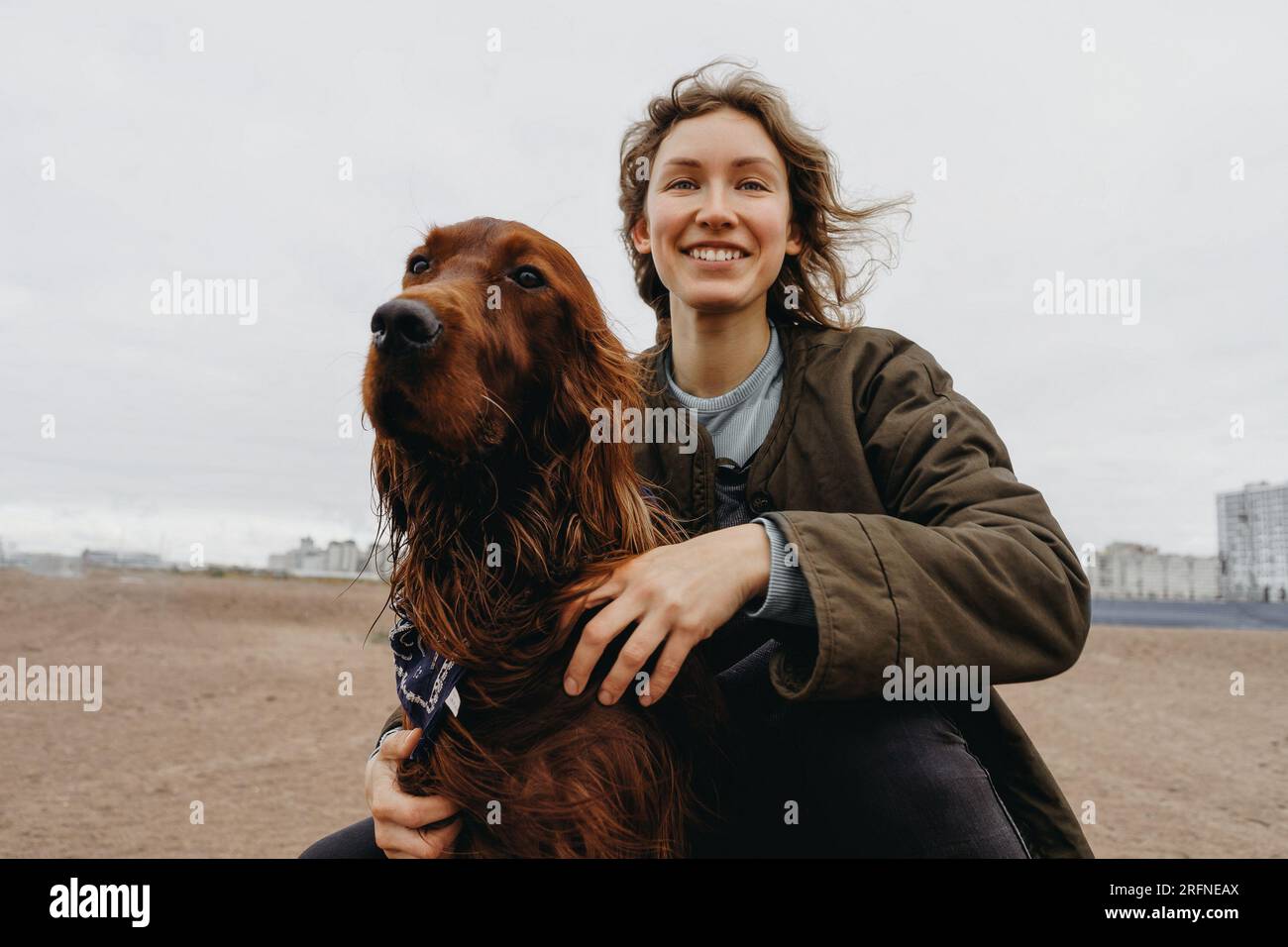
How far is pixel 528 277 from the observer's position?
1949 millimetres

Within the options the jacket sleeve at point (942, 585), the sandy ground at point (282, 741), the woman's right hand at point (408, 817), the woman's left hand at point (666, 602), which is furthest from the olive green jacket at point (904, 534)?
the sandy ground at point (282, 741)

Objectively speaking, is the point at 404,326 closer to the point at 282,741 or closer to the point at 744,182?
the point at 744,182

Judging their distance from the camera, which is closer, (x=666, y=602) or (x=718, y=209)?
(x=666, y=602)

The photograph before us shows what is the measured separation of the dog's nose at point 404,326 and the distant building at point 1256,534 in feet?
314

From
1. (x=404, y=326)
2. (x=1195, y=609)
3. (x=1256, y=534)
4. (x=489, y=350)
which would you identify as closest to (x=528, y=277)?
(x=489, y=350)

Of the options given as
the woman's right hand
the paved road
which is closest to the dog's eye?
the woman's right hand

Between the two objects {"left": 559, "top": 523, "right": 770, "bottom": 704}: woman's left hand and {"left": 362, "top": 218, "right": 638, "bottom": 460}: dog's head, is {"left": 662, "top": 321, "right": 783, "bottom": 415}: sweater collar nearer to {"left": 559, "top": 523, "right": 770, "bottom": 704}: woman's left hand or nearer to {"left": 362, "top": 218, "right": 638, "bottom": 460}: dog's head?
{"left": 362, "top": 218, "right": 638, "bottom": 460}: dog's head

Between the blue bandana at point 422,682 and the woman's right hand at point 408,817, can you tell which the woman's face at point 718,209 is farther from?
the woman's right hand at point 408,817

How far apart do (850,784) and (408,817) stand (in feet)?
3.26

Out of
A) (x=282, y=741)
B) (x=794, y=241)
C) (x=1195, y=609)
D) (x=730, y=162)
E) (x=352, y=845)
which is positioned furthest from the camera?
(x=1195, y=609)

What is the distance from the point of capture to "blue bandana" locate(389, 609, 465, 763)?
1.97m
